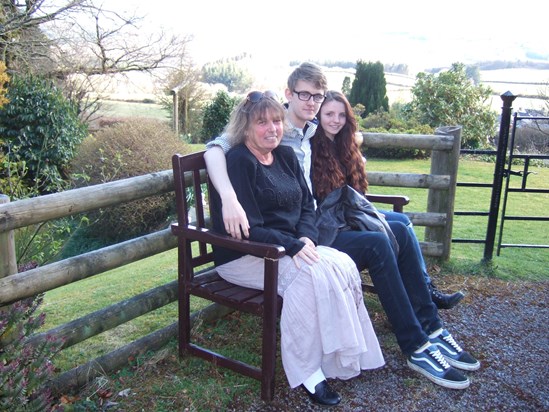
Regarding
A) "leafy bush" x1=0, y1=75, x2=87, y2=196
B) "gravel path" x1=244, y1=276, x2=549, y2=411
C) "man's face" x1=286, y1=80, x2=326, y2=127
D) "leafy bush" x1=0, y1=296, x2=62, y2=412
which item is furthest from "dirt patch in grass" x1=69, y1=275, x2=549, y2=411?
"leafy bush" x1=0, y1=75, x2=87, y2=196

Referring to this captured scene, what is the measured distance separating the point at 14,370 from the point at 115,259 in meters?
0.93

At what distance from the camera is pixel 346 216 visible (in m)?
3.32

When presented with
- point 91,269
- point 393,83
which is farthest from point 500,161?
point 393,83

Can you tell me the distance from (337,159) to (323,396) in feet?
4.73

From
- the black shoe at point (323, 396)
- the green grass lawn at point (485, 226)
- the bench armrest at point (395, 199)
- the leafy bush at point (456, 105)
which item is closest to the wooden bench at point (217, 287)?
the black shoe at point (323, 396)

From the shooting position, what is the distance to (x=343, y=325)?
268 centimetres

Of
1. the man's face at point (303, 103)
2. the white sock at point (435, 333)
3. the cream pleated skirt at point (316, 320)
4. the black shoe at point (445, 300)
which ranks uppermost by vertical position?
the man's face at point (303, 103)

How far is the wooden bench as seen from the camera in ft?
8.59

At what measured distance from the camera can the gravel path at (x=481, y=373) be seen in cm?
282

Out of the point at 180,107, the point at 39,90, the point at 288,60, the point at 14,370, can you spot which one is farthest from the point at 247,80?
the point at 14,370

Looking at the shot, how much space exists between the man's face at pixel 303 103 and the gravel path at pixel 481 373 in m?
1.47

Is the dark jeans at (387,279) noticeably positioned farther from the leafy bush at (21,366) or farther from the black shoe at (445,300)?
the leafy bush at (21,366)

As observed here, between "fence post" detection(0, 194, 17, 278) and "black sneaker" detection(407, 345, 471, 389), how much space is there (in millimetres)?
2090

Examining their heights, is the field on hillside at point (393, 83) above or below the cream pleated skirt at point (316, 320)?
above
